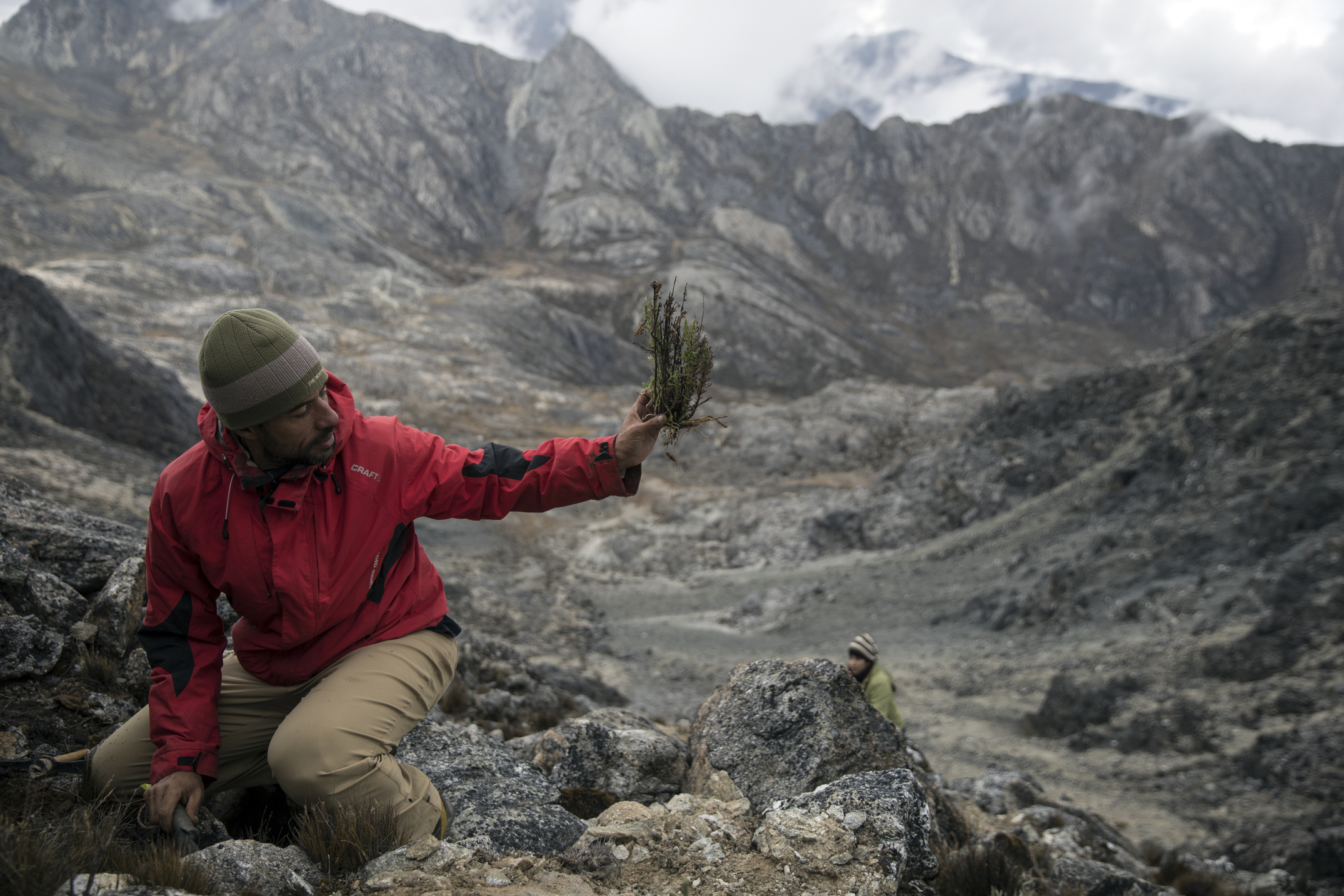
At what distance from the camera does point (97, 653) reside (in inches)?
155

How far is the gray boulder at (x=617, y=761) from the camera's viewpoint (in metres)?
4.29

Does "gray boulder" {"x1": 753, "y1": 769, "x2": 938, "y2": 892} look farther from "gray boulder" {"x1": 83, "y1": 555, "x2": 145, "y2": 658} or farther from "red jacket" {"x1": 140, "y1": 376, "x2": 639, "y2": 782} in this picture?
"gray boulder" {"x1": 83, "y1": 555, "x2": 145, "y2": 658}

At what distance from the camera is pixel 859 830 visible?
306 cm

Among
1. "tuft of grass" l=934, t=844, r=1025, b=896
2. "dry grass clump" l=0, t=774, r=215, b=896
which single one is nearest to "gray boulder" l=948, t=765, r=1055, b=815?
"tuft of grass" l=934, t=844, r=1025, b=896

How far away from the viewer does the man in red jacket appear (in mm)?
2773

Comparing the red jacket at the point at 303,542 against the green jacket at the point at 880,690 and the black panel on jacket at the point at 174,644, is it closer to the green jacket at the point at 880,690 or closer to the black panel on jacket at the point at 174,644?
the black panel on jacket at the point at 174,644

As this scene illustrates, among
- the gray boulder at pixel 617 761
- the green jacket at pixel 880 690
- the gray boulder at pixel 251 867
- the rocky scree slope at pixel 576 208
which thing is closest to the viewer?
the gray boulder at pixel 251 867

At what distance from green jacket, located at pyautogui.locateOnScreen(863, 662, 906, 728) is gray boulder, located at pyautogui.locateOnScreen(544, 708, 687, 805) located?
2.74 metres

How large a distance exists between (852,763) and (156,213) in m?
70.9

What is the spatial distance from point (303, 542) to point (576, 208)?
87.5 metres

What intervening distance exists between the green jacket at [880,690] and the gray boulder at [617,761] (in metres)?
2.74

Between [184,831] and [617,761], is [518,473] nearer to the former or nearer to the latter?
[184,831]

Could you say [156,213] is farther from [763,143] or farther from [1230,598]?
[763,143]

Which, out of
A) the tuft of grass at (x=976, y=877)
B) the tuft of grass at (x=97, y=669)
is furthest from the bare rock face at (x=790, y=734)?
the tuft of grass at (x=97, y=669)
